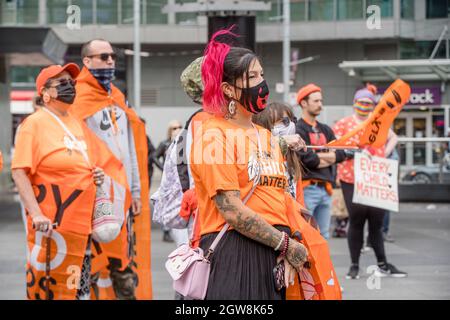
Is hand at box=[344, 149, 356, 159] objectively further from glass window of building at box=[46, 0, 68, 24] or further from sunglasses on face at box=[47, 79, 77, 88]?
glass window of building at box=[46, 0, 68, 24]

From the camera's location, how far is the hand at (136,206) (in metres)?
7.02

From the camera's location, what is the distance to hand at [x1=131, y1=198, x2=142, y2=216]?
702 centimetres

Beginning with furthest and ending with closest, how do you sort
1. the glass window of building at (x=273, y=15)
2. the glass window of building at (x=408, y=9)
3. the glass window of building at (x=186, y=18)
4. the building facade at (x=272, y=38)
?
1. the glass window of building at (x=186, y=18)
2. the glass window of building at (x=273, y=15)
3. the building facade at (x=272, y=38)
4. the glass window of building at (x=408, y=9)

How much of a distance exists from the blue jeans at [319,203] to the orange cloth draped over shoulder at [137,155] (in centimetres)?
142

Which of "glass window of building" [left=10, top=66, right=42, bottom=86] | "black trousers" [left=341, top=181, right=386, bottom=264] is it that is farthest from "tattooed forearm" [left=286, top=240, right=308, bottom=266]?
"glass window of building" [left=10, top=66, right=42, bottom=86]

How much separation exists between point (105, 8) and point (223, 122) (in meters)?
37.2

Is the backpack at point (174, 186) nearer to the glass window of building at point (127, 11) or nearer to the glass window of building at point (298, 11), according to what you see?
the glass window of building at point (127, 11)

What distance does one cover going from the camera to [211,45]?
4004 mm

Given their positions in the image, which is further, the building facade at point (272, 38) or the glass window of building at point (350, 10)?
the glass window of building at point (350, 10)

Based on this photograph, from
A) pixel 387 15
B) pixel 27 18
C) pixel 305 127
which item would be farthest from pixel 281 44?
pixel 305 127

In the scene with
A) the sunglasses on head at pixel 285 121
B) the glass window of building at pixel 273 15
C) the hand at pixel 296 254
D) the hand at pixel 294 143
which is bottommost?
the hand at pixel 296 254

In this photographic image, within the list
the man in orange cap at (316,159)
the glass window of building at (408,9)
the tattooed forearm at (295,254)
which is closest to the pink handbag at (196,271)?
the tattooed forearm at (295,254)

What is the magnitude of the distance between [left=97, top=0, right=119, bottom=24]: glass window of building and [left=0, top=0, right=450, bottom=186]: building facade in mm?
40

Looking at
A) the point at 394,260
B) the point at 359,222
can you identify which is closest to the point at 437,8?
the point at 394,260
